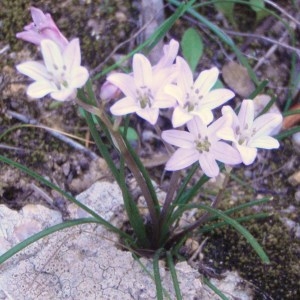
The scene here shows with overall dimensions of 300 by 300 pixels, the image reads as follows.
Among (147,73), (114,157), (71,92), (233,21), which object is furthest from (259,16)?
(71,92)

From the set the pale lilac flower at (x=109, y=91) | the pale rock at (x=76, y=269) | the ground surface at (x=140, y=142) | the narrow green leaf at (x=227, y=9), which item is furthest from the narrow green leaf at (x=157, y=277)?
the narrow green leaf at (x=227, y=9)

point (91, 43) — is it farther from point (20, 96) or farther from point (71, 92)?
point (71, 92)

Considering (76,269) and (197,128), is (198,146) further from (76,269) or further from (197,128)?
→ (76,269)

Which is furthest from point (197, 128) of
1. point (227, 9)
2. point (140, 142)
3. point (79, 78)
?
point (227, 9)

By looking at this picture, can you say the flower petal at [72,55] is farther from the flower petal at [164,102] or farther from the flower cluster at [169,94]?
the flower petal at [164,102]

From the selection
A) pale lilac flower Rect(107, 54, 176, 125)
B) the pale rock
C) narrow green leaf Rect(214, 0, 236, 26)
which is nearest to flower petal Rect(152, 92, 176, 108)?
pale lilac flower Rect(107, 54, 176, 125)

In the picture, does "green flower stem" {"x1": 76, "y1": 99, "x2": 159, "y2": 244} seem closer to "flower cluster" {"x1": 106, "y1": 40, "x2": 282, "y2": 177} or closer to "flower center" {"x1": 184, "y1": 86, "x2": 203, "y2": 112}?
"flower cluster" {"x1": 106, "y1": 40, "x2": 282, "y2": 177}
